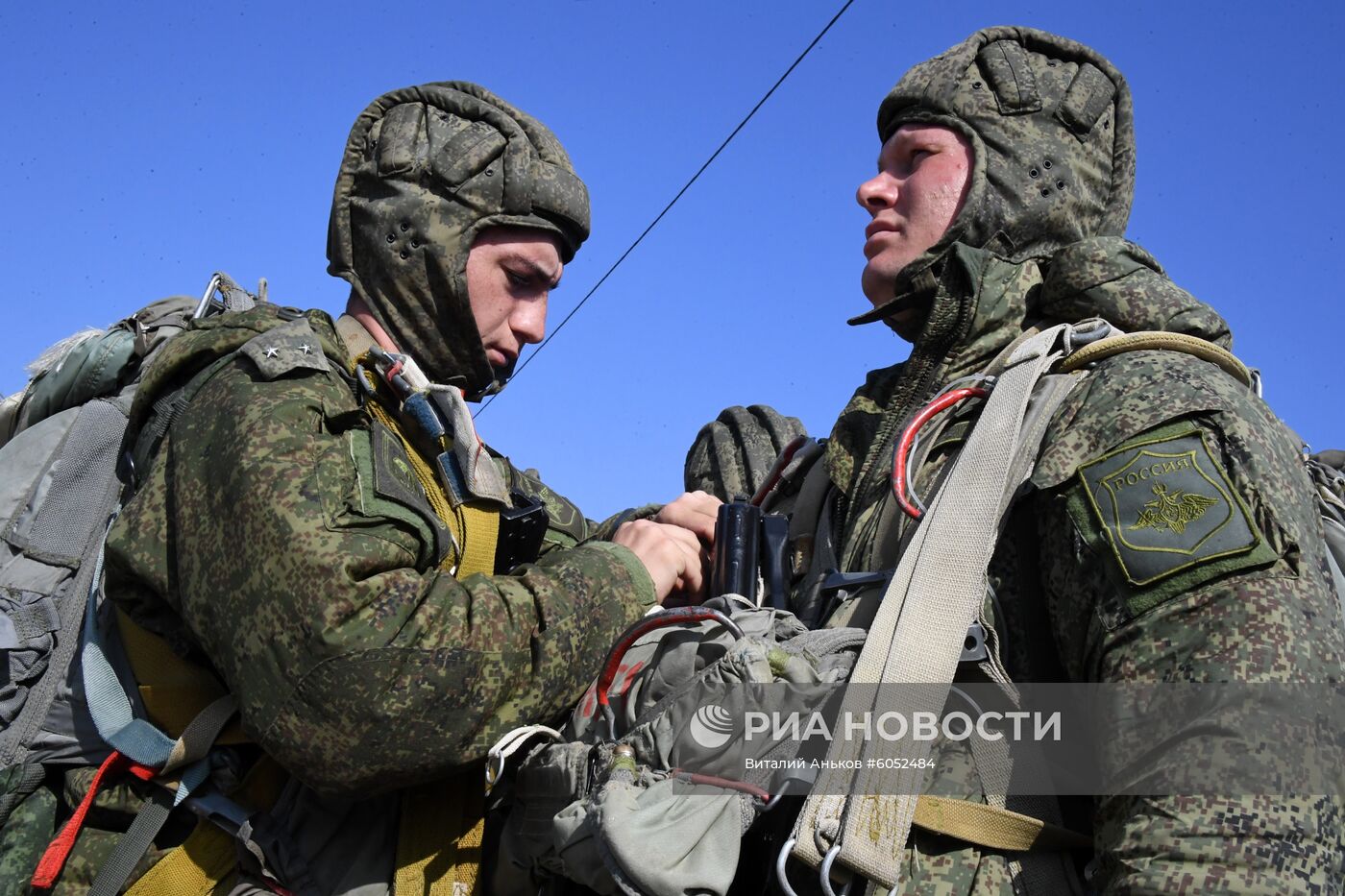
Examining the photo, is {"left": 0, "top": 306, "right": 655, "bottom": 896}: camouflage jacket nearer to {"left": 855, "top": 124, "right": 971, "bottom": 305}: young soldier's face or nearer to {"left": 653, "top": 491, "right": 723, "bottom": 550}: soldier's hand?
{"left": 653, "top": 491, "right": 723, "bottom": 550}: soldier's hand

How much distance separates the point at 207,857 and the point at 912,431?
2075 mm

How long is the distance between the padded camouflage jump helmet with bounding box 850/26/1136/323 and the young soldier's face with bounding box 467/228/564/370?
3.85 ft

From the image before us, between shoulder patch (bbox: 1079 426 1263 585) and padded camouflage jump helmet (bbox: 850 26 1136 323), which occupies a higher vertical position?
padded camouflage jump helmet (bbox: 850 26 1136 323)

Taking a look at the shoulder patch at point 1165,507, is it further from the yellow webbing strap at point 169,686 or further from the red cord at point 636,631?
the yellow webbing strap at point 169,686

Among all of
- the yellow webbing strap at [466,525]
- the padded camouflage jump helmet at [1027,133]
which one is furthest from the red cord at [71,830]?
the padded camouflage jump helmet at [1027,133]

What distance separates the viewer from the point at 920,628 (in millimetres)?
2594

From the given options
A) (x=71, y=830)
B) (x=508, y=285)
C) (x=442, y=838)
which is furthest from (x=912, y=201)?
(x=71, y=830)

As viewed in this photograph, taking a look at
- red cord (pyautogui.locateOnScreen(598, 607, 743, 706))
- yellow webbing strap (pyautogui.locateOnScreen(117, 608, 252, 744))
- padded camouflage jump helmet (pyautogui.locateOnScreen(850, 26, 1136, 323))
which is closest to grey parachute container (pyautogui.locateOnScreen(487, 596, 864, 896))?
red cord (pyautogui.locateOnScreen(598, 607, 743, 706))

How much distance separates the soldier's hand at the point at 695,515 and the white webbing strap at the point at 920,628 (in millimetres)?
1017

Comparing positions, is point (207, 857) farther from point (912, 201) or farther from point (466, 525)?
point (912, 201)

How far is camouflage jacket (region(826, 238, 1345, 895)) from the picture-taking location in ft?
7.36

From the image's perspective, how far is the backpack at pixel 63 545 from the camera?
3279mm

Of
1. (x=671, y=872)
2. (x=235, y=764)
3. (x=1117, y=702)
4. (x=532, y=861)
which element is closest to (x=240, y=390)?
(x=235, y=764)

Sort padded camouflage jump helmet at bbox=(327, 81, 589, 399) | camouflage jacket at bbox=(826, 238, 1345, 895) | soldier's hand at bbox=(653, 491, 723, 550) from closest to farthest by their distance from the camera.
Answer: camouflage jacket at bbox=(826, 238, 1345, 895) < soldier's hand at bbox=(653, 491, 723, 550) < padded camouflage jump helmet at bbox=(327, 81, 589, 399)
